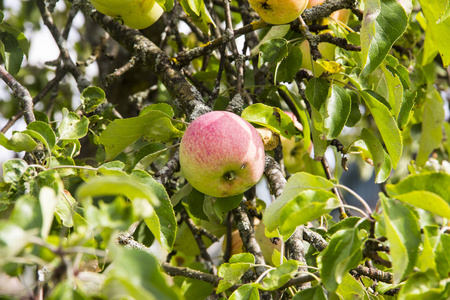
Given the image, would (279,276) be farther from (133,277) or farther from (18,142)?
(18,142)

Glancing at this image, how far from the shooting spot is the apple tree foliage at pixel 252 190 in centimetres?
68

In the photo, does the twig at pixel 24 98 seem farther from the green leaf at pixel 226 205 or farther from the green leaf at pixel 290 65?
the green leaf at pixel 290 65

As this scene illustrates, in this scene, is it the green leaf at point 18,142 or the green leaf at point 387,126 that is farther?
the green leaf at point 387,126

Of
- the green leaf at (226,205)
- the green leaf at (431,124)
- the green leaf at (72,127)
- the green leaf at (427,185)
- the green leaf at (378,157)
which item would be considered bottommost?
the green leaf at (431,124)

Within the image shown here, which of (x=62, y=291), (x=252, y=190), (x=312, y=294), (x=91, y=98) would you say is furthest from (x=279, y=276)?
(x=252, y=190)

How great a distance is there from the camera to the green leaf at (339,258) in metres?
0.82

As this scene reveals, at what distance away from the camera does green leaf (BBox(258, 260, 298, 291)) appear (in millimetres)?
888

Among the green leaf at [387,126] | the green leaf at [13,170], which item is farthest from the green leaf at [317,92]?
the green leaf at [13,170]

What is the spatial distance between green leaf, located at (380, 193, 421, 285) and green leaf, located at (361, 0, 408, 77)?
0.49m

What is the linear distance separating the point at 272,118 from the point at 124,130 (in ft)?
1.37

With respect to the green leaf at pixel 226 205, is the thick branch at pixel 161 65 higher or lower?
higher

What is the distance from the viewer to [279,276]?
2.97ft

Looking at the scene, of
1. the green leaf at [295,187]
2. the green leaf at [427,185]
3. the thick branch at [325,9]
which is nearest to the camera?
the green leaf at [427,185]

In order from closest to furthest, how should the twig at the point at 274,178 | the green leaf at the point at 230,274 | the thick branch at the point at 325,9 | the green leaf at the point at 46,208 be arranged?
1. the green leaf at the point at 46,208
2. the green leaf at the point at 230,274
3. the twig at the point at 274,178
4. the thick branch at the point at 325,9
